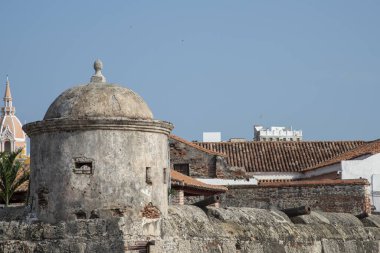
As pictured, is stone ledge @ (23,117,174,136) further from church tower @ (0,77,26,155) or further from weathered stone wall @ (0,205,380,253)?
church tower @ (0,77,26,155)

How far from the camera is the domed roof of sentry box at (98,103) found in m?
11.7

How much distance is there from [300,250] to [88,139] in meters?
5.42

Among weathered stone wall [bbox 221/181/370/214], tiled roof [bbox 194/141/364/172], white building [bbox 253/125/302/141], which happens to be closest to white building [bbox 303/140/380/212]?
tiled roof [bbox 194/141/364/172]

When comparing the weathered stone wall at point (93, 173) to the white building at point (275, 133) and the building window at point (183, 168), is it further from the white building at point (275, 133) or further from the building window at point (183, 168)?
the white building at point (275, 133)

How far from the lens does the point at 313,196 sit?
25.7 m

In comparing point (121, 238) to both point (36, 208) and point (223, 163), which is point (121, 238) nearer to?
point (36, 208)

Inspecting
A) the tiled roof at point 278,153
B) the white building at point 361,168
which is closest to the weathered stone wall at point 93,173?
the white building at point 361,168

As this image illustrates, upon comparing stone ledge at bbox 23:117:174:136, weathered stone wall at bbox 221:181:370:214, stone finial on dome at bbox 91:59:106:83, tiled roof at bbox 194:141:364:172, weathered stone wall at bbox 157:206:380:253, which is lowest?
weathered stone wall at bbox 157:206:380:253

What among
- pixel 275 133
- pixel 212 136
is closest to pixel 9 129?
pixel 275 133

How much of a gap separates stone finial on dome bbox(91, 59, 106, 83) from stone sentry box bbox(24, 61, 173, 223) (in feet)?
1.47

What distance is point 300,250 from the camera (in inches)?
615

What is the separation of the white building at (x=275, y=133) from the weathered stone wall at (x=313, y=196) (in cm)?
3030

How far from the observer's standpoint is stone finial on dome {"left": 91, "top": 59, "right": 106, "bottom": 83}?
1245cm

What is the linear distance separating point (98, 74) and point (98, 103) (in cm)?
88
